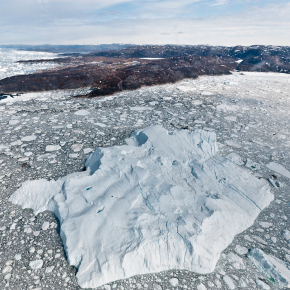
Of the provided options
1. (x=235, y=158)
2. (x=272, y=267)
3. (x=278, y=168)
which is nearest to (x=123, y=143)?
(x=235, y=158)

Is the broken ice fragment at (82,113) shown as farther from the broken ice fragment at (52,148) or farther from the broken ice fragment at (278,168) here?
the broken ice fragment at (278,168)

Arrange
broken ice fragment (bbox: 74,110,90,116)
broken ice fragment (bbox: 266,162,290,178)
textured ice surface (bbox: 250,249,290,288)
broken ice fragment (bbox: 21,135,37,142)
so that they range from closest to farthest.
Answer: textured ice surface (bbox: 250,249,290,288), broken ice fragment (bbox: 266,162,290,178), broken ice fragment (bbox: 21,135,37,142), broken ice fragment (bbox: 74,110,90,116)

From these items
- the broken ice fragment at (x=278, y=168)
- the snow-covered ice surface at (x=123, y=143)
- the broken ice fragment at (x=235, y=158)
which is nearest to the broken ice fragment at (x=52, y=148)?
the snow-covered ice surface at (x=123, y=143)

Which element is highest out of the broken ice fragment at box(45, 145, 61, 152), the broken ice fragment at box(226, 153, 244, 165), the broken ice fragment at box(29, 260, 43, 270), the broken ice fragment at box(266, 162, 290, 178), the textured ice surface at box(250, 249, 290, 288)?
the broken ice fragment at box(45, 145, 61, 152)

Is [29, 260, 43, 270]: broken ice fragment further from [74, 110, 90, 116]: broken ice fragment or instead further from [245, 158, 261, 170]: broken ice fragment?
[74, 110, 90, 116]: broken ice fragment

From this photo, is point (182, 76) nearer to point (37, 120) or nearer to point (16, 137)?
point (37, 120)

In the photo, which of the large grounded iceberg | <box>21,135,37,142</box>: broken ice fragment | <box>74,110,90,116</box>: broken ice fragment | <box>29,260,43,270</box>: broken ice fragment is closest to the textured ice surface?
the large grounded iceberg

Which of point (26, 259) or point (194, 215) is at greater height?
point (194, 215)

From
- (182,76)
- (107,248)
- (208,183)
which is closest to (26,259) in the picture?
(107,248)
